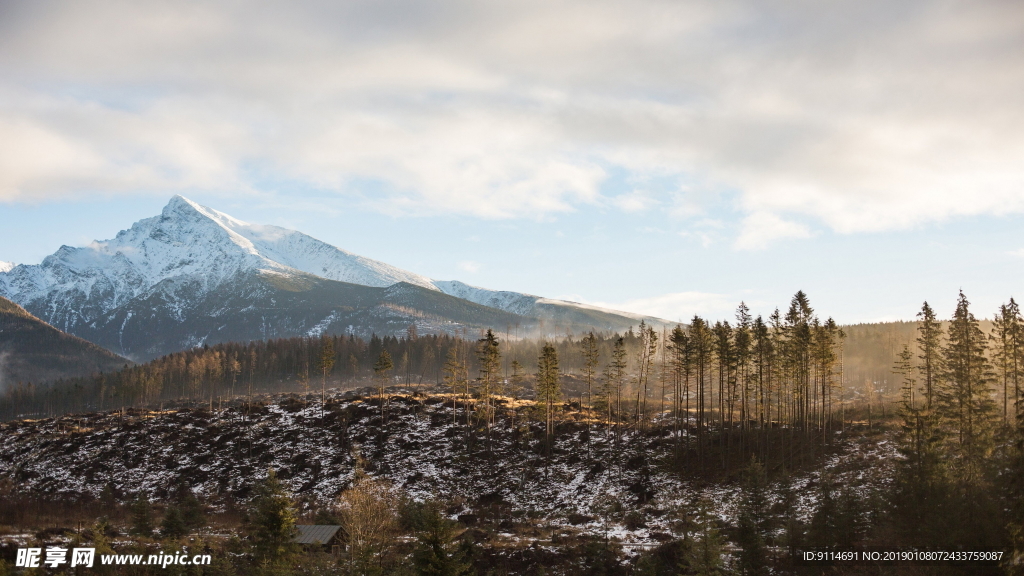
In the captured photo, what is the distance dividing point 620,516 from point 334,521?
26414mm

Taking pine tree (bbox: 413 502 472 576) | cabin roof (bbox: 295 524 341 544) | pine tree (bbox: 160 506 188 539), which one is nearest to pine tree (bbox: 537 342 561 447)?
cabin roof (bbox: 295 524 341 544)

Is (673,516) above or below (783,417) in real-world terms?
below

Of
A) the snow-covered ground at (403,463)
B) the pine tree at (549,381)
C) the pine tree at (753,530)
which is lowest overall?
the snow-covered ground at (403,463)

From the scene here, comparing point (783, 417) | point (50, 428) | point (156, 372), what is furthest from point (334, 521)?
point (156, 372)

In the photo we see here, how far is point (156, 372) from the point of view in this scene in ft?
555

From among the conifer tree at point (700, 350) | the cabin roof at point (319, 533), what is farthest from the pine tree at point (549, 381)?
the cabin roof at point (319, 533)

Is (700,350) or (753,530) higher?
(700,350)

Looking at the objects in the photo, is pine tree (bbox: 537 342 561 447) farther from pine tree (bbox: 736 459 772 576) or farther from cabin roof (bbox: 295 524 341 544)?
pine tree (bbox: 736 459 772 576)

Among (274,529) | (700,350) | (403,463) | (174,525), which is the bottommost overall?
(403,463)

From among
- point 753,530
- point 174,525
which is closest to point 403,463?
point 174,525

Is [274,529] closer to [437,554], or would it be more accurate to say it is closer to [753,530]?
[437,554]

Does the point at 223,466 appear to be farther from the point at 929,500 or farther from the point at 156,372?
the point at 156,372

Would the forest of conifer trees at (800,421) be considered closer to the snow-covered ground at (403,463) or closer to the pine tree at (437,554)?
the snow-covered ground at (403,463)

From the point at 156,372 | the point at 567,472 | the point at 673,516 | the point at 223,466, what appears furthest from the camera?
the point at 156,372
